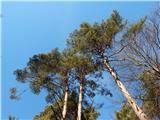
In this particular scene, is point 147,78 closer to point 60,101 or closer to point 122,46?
Result: point 122,46

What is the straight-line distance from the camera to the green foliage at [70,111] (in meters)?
23.0

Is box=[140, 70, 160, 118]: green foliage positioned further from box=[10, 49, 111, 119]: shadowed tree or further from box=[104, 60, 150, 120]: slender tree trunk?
box=[10, 49, 111, 119]: shadowed tree

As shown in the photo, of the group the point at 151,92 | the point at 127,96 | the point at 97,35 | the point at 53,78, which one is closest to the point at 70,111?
the point at 53,78

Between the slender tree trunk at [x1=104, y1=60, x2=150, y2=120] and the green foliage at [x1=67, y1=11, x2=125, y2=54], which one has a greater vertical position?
the green foliage at [x1=67, y1=11, x2=125, y2=54]

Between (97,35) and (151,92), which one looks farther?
(97,35)

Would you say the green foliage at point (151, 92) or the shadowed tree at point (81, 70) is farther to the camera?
the shadowed tree at point (81, 70)

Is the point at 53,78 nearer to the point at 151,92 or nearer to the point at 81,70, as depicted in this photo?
the point at 81,70

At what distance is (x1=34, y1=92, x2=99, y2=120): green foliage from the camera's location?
23.0m

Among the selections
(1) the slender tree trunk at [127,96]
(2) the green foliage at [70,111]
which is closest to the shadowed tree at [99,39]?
(1) the slender tree trunk at [127,96]

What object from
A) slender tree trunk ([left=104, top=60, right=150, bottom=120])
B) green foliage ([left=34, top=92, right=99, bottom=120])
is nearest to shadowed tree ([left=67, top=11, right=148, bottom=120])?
slender tree trunk ([left=104, top=60, right=150, bottom=120])

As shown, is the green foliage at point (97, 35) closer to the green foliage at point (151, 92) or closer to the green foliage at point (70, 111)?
the green foliage at point (151, 92)

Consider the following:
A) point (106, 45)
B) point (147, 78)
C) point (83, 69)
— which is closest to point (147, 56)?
point (147, 78)

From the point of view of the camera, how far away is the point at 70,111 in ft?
77.7

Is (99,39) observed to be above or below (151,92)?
above
